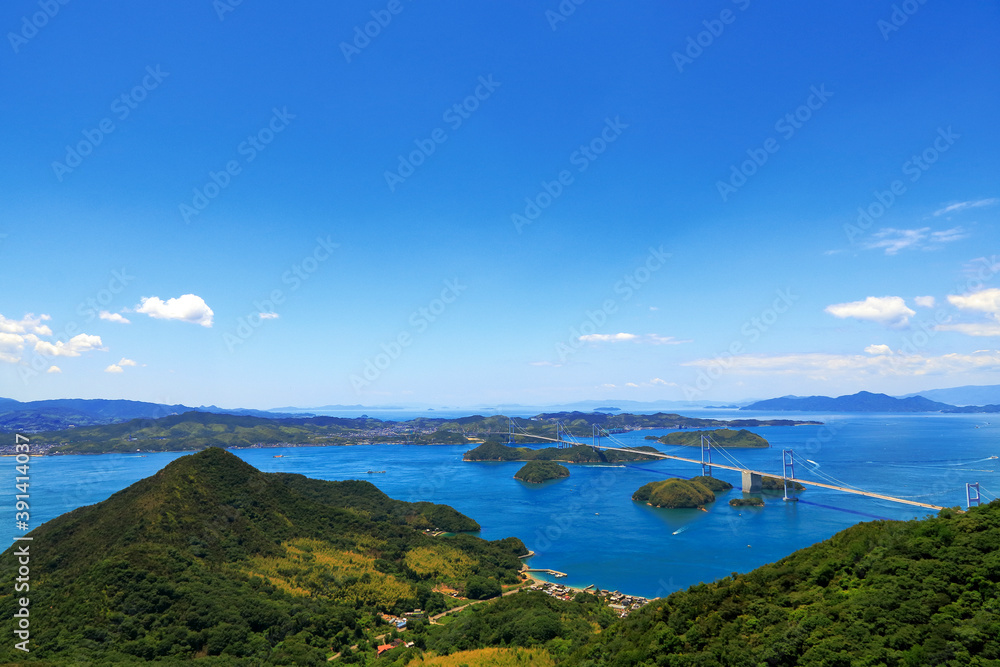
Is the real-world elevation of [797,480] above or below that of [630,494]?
above

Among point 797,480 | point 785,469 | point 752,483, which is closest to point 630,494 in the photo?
point 752,483

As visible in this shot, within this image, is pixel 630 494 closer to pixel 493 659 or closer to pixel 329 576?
pixel 329 576

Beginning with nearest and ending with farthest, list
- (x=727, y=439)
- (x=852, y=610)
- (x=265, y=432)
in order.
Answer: (x=852, y=610) → (x=727, y=439) → (x=265, y=432)

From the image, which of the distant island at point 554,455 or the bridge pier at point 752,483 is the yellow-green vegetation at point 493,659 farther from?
the distant island at point 554,455

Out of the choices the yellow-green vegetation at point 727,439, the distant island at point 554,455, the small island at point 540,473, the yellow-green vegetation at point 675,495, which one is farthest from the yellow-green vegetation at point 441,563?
the yellow-green vegetation at point 727,439

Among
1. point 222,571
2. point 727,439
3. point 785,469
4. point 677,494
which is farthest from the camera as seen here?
point 727,439

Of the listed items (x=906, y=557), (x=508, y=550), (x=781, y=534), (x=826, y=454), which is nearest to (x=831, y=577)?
(x=906, y=557)
